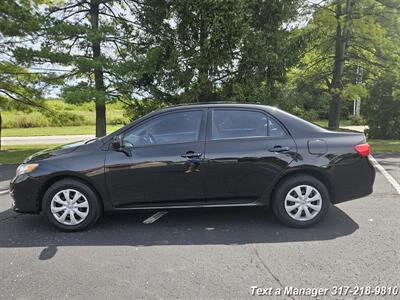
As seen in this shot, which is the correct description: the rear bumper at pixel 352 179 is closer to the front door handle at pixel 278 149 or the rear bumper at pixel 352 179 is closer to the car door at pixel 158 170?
the front door handle at pixel 278 149

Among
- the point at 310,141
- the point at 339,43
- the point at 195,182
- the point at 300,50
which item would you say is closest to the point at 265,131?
the point at 310,141

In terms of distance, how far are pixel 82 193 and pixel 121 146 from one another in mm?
766

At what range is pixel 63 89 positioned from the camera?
10773 millimetres

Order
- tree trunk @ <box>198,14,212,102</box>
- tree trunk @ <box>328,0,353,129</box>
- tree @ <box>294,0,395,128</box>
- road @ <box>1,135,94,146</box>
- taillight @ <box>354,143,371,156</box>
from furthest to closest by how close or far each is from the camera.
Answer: road @ <box>1,135,94,146</box>, tree trunk @ <box>328,0,353,129</box>, tree @ <box>294,0,395,128</box>, tree trunk @ <box>198,14,212,102</box>, taillight @ <box>354,143,371,156</box>

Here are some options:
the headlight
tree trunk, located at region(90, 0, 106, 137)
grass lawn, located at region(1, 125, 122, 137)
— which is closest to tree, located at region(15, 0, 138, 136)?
tree trunk, located at region(90, 0, 106, 137)

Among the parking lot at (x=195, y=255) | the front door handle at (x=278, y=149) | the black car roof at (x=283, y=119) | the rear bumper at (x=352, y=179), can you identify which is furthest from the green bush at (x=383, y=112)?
the front door handle at (x=278, y=149)

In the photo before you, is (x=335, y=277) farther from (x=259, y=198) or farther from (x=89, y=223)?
(x=89, y=223)

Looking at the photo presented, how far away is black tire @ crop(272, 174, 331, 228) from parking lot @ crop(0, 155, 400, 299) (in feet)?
0.39

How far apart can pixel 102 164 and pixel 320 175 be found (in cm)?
278

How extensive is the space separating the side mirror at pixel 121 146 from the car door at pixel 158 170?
0.03 m

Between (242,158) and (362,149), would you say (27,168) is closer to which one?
(242,158)

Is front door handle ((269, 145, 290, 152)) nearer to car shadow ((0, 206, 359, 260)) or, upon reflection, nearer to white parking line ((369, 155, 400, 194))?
car shadow ((0, 206, 359, 260))

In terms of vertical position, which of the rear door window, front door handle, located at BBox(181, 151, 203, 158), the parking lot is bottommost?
the parking lot

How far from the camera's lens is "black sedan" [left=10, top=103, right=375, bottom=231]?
4.08m
